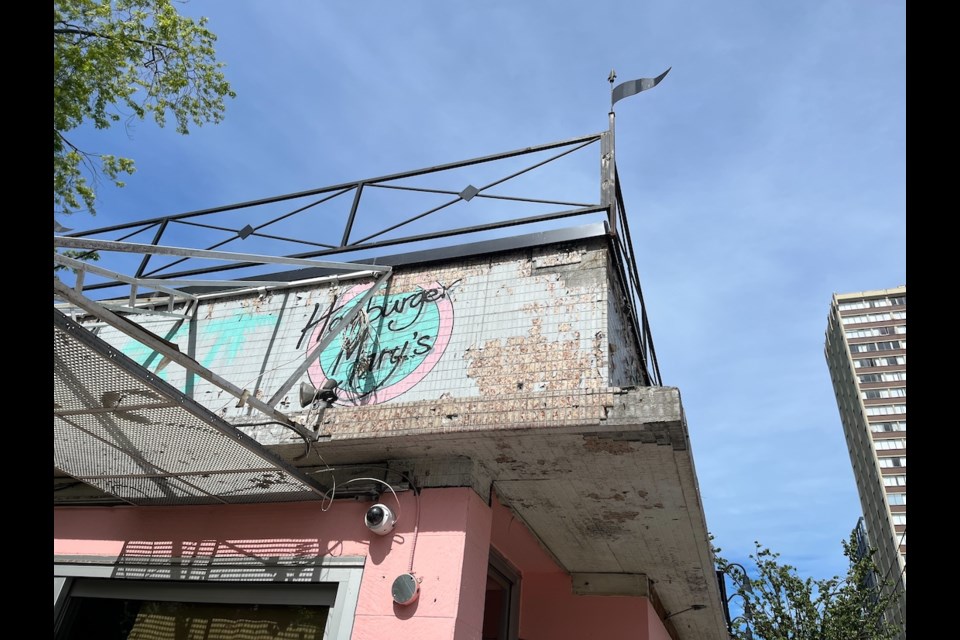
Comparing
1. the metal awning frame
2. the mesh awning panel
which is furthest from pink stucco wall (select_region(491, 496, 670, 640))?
the metal awning frame

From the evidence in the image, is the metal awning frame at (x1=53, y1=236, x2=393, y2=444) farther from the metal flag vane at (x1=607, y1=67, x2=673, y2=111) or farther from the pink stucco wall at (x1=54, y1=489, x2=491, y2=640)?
the metal flag vane at (x1=607, y1=67, x2=673, y2=111)

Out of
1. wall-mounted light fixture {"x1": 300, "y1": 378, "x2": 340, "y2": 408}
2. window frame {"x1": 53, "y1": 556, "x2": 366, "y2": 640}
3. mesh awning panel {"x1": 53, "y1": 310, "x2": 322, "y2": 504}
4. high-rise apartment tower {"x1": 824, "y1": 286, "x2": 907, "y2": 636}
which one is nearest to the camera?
mesh awning panel {"x1": 53, "y1": 310, "x2": 322, "y2": 504}

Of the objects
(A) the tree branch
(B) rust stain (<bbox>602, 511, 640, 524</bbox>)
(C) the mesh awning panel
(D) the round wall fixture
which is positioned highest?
(A) the tree branch

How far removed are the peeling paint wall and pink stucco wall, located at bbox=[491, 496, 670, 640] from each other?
2799mm

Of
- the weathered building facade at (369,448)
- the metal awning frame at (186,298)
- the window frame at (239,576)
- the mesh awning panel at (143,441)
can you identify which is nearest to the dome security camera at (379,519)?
the weathered building facade at (369,448)

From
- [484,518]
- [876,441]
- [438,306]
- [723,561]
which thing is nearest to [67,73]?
[438,306]

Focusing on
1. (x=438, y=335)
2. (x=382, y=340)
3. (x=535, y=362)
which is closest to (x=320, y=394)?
(x=382, y=340)

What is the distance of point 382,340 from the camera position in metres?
6.14

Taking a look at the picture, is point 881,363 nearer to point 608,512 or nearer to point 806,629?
point 806,629

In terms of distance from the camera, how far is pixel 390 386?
578cm

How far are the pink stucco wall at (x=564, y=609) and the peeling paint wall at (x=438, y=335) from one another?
2799 millimetres

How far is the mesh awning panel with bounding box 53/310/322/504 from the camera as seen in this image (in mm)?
4102

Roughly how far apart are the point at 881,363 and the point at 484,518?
348 ft

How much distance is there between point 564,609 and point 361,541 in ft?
12.4
